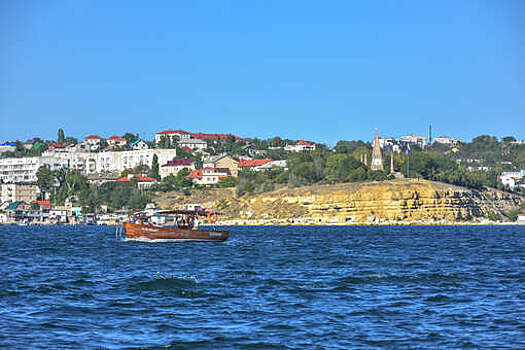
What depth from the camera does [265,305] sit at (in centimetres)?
2781

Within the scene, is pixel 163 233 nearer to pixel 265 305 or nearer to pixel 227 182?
pixel 265 305

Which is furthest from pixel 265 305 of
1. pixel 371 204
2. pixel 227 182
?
pixel 227 182

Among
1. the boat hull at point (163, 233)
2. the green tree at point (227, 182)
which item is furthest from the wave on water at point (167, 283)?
the green tree at point (227, 182)

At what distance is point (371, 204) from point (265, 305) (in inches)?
5252

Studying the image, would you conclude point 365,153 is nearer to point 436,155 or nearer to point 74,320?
point 436,155

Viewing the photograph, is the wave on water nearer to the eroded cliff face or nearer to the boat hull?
the boat hull

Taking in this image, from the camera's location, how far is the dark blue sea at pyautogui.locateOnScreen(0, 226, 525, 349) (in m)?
21.8

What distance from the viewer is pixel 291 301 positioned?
94.6 feet

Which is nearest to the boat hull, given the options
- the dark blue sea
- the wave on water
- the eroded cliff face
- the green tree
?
the dark blue sea

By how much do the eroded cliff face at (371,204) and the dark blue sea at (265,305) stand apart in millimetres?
110879

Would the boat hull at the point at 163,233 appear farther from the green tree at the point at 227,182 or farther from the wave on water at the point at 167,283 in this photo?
the green tree at the point at 227,182

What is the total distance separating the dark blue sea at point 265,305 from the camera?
21766 millimetres

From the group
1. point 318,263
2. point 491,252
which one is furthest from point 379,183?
point 318,263

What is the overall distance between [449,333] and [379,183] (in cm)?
14491
